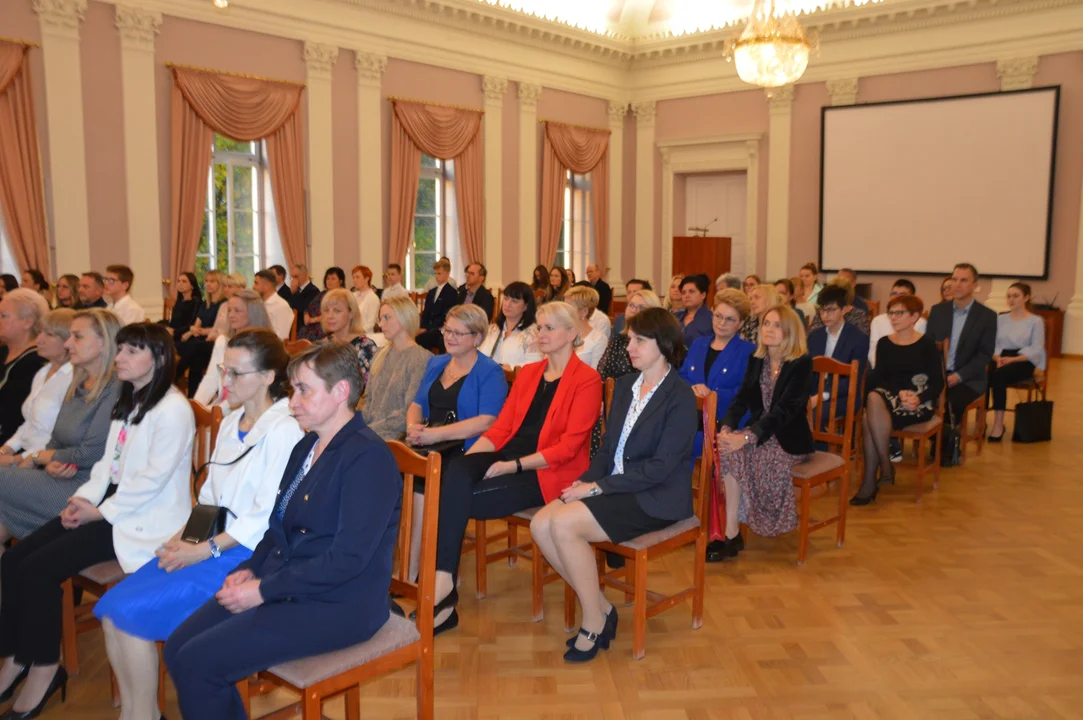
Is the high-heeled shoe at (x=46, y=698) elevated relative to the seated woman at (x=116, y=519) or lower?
lower

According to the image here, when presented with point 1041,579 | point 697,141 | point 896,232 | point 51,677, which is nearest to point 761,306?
point 1041,579

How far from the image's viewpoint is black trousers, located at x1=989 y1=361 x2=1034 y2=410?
22.6 ft

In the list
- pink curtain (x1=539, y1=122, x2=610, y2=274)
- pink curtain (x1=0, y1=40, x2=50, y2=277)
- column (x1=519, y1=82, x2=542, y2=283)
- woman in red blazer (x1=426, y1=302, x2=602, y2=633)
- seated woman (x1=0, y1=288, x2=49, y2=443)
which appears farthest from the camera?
pink curtain (x1=539, y1=122, x2=610, y2=274)

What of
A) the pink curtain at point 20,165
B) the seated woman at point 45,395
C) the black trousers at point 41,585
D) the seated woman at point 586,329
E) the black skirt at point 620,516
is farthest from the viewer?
the pink curtain at point 20,165

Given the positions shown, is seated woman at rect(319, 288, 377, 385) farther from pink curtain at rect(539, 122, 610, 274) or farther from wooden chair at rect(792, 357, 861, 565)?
pink curtain at rect(539, 122, 610, 274)

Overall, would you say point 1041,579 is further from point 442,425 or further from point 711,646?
point 442,425

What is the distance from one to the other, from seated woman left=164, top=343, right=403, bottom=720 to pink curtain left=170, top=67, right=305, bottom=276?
8.13 meters

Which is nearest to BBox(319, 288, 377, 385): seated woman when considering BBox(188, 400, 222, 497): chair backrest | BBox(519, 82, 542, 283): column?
BBox(188, 400, 222, 497): chair backrest

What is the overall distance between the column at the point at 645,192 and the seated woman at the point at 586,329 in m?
9.33

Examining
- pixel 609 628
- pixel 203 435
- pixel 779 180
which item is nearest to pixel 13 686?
pixel 203 435

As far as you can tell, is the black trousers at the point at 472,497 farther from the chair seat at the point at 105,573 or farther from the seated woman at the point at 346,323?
the seated woman at the point at 346,323

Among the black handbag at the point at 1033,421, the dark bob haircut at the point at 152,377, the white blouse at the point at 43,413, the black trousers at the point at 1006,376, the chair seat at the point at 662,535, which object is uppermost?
the dark bob haircut at the point at 152,377

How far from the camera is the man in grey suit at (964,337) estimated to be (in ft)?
20.2

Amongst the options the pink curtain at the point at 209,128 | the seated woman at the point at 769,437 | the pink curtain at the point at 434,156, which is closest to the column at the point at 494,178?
the pink curtain at the point at 434,156
